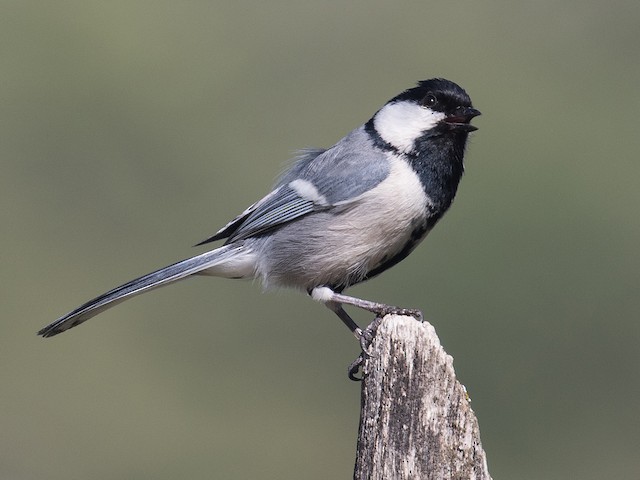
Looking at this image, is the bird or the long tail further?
the bird

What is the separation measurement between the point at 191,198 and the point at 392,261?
2816 millimetres

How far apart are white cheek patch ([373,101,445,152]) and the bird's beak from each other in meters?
0.03

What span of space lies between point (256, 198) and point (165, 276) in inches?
→ 97.3

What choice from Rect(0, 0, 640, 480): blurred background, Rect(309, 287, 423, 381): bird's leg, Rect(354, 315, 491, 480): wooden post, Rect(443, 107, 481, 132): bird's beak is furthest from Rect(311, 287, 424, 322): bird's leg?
Rect(443, 107, 481, 132): bird's beak

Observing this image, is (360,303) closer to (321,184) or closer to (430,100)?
(321,184)

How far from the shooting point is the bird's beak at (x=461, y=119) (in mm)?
3381

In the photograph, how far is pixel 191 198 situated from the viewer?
614 cm

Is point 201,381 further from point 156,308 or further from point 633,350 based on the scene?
point 633,350

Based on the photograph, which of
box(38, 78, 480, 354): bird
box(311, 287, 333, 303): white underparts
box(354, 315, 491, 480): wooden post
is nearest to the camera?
box(354, 315, 491, 480): wooden post

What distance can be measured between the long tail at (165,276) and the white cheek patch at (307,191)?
30 centimetres

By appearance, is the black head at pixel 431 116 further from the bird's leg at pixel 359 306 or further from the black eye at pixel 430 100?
the bird's leg at pixel 359 306

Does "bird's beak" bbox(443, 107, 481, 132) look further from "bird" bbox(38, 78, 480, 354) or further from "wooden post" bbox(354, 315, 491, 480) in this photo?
"wooden post" bbox(354, 315, 491, 480)

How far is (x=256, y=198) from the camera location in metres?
5.92

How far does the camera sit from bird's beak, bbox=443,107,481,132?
3381mm
